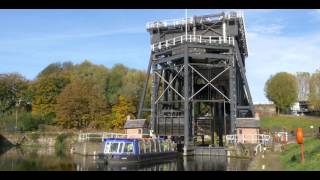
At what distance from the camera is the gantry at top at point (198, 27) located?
5231cm

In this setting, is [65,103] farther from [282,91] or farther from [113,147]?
[282,91]

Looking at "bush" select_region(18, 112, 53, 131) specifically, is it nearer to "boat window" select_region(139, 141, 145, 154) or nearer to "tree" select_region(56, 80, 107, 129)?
"tree" select_region(56, 80, 107, 129)

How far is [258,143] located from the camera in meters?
45.3

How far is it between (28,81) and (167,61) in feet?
194

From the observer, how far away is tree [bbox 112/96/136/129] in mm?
83562

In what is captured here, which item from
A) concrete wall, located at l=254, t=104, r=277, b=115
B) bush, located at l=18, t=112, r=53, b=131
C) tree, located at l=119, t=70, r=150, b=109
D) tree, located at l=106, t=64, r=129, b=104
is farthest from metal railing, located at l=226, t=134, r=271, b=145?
concrete wall, located at l=254, t=104, r=277, b=115

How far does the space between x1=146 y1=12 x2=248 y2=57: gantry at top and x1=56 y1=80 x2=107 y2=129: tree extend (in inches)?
1131

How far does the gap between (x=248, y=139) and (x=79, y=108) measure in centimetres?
4253

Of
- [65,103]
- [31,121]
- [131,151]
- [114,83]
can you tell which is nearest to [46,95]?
[31,121]

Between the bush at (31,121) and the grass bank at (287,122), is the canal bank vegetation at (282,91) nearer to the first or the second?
the grass bank at (287,122)

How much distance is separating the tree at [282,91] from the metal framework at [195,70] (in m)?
48.0

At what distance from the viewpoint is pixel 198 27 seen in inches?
2210
